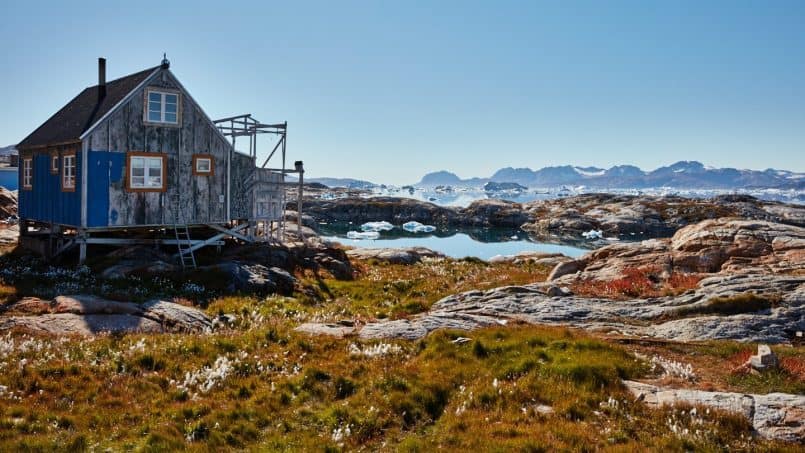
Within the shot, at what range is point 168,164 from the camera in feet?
101

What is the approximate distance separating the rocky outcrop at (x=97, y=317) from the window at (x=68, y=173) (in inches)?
494

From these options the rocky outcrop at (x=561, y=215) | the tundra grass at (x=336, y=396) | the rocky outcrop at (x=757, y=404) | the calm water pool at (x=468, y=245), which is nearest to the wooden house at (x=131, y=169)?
the tundra grass at (x=336, y=396)

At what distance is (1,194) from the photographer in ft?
180

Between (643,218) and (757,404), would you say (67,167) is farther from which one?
(643,218)

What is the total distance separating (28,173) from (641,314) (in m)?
36.4

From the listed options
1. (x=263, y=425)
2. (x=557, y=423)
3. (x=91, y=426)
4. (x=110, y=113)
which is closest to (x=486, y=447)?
(x=557, y=423)

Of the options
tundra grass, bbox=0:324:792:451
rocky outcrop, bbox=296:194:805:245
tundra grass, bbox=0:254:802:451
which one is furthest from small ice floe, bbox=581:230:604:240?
tundra grass, bbox=0:324:792:451

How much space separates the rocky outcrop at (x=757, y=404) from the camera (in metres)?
8.81

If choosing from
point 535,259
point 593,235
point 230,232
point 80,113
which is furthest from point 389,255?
point 593,235

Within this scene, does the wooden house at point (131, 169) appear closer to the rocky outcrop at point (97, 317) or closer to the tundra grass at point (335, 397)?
the rocky outcrop at point (97, 317)

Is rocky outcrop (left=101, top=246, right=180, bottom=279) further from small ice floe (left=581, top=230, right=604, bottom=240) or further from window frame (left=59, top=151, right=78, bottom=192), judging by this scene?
small ice floe (left=581, top=230, right=604, bottom=240)

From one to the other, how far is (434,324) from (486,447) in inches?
307

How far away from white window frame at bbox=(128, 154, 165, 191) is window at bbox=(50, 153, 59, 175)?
4.97 m

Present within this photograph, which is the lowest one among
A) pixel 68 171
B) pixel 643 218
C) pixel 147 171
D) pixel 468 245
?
pixel 468 245
